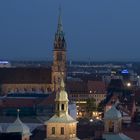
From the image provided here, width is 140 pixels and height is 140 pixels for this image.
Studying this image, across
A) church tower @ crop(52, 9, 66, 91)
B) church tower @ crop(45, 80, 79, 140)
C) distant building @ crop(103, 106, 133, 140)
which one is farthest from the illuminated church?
church tower @ crop(45, 80, 79, 140)

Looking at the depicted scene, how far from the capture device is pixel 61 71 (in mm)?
92250

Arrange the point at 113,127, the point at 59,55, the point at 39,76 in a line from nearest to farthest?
1. the point at 113,127
2. the point at 59,55
3. the point at 39,76

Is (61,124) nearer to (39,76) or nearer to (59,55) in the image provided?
(59,55)

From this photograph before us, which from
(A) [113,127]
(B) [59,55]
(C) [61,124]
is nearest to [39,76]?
(B) [59,55]

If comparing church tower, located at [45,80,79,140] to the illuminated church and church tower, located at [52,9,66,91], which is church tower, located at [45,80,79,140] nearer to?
the illuminated church

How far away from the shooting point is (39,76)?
9712cm

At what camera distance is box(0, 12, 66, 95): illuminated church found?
303 ft

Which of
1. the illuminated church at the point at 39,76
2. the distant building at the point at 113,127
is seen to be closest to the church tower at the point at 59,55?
the illuminated church at the point at 39,76

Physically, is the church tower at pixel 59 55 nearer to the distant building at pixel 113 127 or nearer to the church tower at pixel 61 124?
the distant building at pixel 113 127

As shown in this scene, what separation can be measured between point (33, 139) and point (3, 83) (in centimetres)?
5041

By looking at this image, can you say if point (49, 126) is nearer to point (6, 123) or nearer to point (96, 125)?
point (96, 125)

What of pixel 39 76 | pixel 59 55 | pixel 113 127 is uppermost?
pixel 59 55

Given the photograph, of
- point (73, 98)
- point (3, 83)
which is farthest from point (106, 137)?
point (3, 83)

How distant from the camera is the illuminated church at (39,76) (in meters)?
92.5
